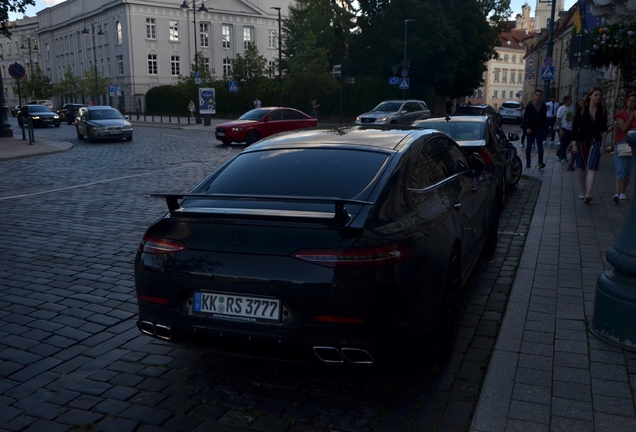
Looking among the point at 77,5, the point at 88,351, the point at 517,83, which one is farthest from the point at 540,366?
the point at 517,83

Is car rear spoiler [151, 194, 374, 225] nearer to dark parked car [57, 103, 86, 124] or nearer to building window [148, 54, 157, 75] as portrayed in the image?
dark parked car [57, 103, 86, 124]

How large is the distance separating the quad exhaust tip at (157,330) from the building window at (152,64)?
75371mm

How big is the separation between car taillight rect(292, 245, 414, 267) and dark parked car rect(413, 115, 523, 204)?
588 cm

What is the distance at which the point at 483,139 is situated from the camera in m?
9.66

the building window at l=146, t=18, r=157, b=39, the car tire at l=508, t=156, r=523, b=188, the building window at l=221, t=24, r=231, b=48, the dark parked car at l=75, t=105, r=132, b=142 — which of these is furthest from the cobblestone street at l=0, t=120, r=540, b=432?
the building window at l=221, t=24, r=231, b=48

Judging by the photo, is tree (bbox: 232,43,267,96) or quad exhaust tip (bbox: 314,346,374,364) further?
tree (bbox: 232,43,267,96)

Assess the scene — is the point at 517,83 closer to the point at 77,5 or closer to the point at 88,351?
the point at 77,5

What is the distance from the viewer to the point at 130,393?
3836 mm

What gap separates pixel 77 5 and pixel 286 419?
95062 mm

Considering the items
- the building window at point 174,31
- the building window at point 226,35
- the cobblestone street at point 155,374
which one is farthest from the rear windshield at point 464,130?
Answer: the building window at point 226,35

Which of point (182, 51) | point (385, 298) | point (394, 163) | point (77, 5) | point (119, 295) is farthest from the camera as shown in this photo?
point (77, 5)

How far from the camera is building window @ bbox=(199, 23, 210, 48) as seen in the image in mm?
78062

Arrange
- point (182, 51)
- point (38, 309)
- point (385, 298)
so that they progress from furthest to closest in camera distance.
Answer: point (182, 51) < point (38, 309) < point (385, 298)

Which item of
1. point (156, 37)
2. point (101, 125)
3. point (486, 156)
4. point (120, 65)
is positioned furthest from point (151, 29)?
point (486, 156)
